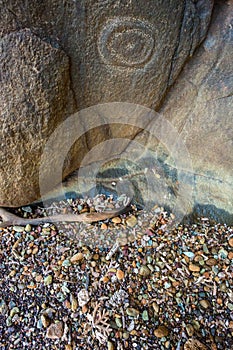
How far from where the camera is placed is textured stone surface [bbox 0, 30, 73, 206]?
0.79 metres

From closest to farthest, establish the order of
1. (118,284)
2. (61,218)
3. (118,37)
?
(118,37) < (118,284) < (61,218)

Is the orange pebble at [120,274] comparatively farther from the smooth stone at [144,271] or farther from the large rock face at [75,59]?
the large rock face at [75,59]

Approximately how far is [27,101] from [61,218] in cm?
47

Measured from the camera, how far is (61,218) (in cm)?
115

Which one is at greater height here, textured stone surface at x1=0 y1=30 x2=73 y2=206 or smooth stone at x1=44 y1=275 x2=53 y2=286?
textured stone surface at x1=0 y1=30 x2=73 y2=206

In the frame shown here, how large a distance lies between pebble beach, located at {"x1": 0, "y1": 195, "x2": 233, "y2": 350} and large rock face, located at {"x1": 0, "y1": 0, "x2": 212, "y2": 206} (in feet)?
0.79

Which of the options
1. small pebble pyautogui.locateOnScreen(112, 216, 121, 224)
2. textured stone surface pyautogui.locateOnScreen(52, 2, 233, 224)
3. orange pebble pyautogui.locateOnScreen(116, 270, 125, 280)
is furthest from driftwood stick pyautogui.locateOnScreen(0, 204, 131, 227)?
orange pebble pyautogui.locateOnScreen(116, 270, 125, 280)

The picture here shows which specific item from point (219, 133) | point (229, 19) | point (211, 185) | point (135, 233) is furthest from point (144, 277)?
point (229, 19)

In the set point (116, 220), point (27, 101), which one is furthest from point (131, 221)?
point (27, 101)

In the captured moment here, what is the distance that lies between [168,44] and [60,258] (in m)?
0.72

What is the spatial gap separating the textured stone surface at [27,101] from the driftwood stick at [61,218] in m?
0.15

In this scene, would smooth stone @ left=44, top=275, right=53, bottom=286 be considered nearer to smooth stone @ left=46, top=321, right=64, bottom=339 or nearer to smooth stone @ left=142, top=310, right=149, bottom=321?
smooth stone @ left=46, top=321, right=64, bottom=339

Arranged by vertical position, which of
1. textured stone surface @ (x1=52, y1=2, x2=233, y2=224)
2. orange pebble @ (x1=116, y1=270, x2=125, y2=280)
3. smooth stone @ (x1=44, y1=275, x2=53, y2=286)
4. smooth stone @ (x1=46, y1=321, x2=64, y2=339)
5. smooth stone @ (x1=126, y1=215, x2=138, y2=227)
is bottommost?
smooth stone @ (x1=46, y1=321, x2=64, y2=339)

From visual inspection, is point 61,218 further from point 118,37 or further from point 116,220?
point 118,37
